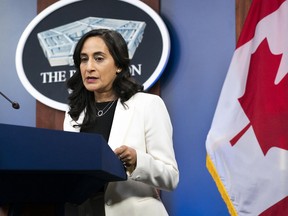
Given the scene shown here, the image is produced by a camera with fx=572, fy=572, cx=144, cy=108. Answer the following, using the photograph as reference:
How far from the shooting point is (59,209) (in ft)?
4.17

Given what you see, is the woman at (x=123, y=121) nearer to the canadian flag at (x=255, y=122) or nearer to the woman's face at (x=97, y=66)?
the woman's face at (x=97, y=66)

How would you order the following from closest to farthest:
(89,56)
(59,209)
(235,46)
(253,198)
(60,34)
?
(59,209) < (89,56) < (253,198) < (235,46) < (60,34)

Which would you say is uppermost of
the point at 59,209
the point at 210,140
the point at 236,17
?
the point at 236,17

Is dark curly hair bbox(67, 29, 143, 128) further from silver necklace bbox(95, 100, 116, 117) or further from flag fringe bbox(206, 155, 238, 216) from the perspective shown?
flag fringe bbox(206, 155, 238, 216)

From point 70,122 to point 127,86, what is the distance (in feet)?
0.70

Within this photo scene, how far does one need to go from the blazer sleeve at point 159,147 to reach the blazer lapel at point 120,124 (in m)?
0.05

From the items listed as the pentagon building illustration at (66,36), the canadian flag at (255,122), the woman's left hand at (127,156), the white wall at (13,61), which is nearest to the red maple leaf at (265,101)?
the canadian flag at (255,122)

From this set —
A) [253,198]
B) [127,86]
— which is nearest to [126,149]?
[127,86]

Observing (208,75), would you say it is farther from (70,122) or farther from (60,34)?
(70,122)

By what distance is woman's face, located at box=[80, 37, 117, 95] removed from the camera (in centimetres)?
178

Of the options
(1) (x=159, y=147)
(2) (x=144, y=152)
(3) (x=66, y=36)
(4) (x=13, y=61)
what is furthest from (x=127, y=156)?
(4) (x=13, y=61)

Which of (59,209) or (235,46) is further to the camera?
(235,46)

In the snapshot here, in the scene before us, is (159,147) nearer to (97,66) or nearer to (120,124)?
(120,124)

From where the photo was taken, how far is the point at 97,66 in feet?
5.84
